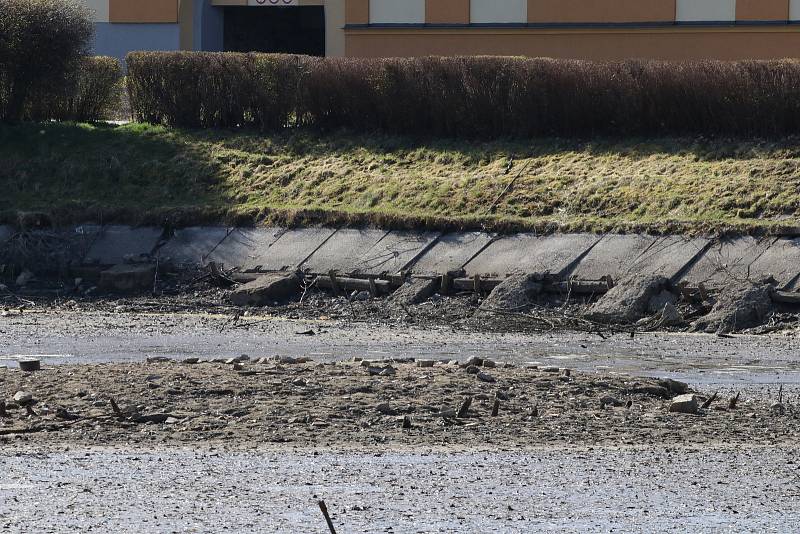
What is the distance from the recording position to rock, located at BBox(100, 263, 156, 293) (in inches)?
846

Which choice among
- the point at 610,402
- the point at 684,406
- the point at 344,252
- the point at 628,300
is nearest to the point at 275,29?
the point at 344,252

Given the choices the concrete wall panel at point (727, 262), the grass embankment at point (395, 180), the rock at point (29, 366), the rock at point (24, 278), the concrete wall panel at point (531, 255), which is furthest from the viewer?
the rock at point (24, 278)

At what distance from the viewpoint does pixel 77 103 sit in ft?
96.1

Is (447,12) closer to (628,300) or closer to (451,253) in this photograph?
(451,253)

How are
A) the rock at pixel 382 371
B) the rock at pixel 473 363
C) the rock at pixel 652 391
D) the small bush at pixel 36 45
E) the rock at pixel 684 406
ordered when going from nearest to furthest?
the rock at pixel 684 406 → the rock at pixel 652 391 → the rock at pixel 382 371 → the rock at pixel 473 363 → the small bush at pixel 36 45

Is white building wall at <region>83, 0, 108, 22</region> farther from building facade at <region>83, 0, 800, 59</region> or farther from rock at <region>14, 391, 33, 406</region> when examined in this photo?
rock at <region>14, 391, 33, 406</region>

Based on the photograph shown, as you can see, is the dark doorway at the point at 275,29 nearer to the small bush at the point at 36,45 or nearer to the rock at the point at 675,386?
the small bush at the point at 36,45

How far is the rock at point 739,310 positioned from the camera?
17.5 metres

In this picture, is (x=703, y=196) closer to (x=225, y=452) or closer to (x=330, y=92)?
(x=330, y=92)

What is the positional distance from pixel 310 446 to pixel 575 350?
671 cm

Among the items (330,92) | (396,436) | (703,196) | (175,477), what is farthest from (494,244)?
(175,477)

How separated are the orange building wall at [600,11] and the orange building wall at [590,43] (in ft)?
0.96

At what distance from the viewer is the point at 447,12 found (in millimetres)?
35688

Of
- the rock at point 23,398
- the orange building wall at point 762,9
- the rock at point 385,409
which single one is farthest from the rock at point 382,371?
the orange building wall at point 762,9
